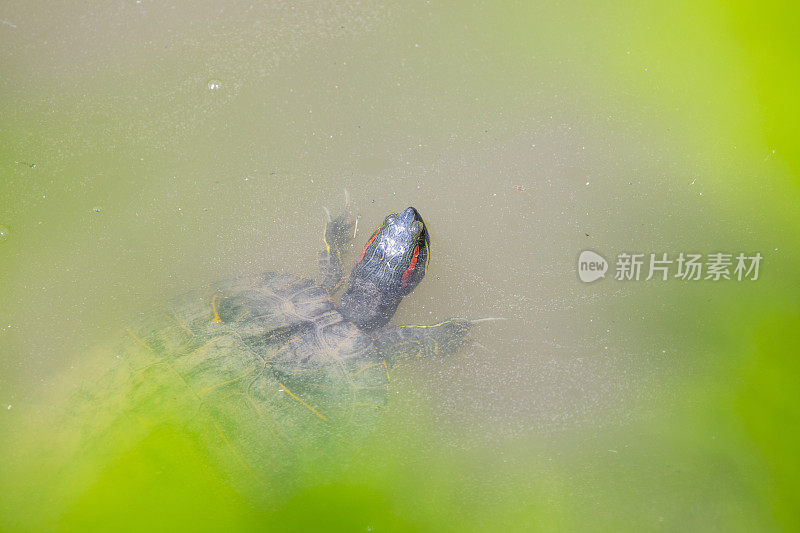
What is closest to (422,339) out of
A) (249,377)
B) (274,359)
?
(274,359)

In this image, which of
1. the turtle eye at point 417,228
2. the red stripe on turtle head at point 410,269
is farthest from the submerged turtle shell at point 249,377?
the turtle eye at point 417,228

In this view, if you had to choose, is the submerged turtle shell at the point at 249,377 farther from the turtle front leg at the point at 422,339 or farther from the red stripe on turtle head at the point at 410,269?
the red stripe on turtle head at the point at 410,269

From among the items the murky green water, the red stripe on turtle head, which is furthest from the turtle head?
the murky green water

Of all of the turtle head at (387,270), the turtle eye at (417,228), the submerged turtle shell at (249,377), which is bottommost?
the submerged turtle shell at (249,377)

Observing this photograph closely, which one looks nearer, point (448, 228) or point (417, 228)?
point (417, 228)

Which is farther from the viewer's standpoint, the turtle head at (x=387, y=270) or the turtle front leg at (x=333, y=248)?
the turtle front leg at (x=333, y=248)

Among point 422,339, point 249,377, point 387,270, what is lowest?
point 249,377

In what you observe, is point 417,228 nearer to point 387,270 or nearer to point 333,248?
point 387,270
